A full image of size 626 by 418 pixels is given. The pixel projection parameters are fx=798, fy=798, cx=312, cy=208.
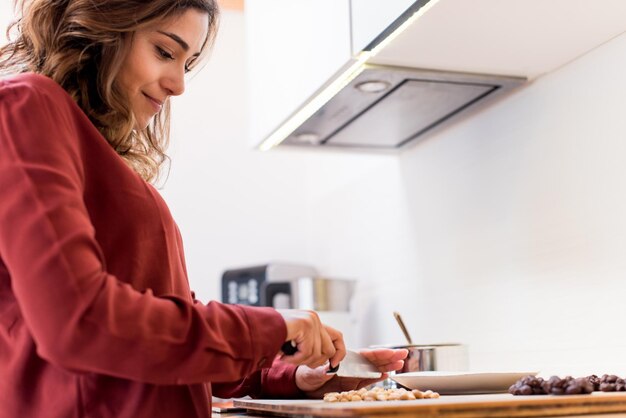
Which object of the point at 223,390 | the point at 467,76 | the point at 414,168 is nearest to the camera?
the point at 223,390

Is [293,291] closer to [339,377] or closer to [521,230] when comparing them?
[521,230]

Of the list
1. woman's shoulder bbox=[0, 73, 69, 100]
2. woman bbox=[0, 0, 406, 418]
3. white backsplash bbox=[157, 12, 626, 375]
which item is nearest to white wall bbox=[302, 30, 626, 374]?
white backsplash bbox=[157, 12, 626, 375]

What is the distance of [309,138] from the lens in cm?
185

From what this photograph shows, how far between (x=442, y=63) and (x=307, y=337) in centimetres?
74

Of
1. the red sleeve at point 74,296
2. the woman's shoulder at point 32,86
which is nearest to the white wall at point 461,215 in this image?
the red sleeve at point 74,296

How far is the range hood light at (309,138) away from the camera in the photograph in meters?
1.82

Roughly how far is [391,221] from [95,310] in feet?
4.78

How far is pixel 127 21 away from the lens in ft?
2.95

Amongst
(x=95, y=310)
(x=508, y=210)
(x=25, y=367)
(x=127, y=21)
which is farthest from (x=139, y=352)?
(x=508, y=210)

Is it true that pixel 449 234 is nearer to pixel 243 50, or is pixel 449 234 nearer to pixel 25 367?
pixel 25 367

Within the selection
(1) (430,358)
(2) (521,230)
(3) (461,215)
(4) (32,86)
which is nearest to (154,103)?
(4) (32,86)

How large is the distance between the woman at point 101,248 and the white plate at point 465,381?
267mm

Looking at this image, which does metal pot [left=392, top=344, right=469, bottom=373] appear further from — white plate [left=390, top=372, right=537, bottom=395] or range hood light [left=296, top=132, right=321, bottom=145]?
range hood light [left=296, top=132, right=321, bottom=145]

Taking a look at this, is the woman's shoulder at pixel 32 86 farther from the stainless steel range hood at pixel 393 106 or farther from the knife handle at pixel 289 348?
the stainless steel range hood at pixel 393 106
